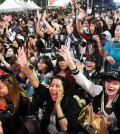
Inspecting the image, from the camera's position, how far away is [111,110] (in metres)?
3.10

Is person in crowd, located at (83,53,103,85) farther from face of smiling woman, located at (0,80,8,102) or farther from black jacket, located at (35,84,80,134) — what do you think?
face of smiling woman, located at (0,80,8,102)

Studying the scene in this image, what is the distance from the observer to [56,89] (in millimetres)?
3396

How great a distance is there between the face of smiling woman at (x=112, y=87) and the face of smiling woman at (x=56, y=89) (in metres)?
0.51

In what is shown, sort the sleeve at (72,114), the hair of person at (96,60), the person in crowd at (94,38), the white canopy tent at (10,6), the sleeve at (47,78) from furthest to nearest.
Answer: the white canopy tent at (10,6)
the person in crowd at (94,38)
the hair of person at (96,60)
the sleeve at (47,78)
the sleeve at (72,114)

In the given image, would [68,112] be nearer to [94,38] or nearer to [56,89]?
[56,89]

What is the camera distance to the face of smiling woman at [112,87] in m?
3.13

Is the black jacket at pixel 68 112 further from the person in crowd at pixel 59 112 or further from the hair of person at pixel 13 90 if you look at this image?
the hair of person at pixel 13 90

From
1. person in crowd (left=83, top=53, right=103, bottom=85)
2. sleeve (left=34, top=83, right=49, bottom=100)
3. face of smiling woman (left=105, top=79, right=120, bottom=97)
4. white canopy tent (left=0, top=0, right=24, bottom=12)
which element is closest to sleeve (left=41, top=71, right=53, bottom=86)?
person in crowd (left=83, top=53, right=103, bottom=85)

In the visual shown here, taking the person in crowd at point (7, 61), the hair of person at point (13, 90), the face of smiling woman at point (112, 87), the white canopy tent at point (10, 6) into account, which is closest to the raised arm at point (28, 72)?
the hair of person at point (13, 90)

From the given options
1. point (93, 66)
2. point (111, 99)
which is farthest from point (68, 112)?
point (93, 66)

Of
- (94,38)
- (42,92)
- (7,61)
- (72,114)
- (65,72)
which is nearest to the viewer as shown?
(72,114)

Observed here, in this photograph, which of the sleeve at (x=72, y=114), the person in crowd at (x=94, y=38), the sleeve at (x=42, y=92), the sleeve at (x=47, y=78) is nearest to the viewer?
the sleeve at (x=72, y=114)

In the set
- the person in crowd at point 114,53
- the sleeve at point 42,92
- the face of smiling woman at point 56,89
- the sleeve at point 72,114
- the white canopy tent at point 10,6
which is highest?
the white canopy tent at point 10,6

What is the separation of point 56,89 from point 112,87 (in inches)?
24.3
